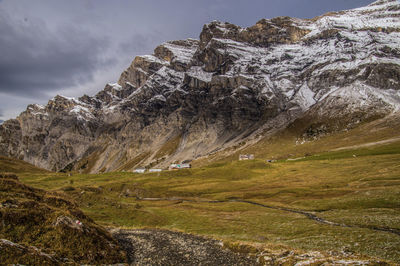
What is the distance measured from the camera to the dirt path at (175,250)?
27.3m

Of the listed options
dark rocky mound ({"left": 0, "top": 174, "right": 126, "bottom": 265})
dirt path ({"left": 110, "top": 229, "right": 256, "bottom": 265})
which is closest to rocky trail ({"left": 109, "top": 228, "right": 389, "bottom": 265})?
dirt path ({"left": 110, "top": 229, "right": 256, "bottom": 265})

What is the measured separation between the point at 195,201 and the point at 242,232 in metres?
46.1

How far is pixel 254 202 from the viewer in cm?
8150

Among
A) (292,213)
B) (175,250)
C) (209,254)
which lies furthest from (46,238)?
(292,213)

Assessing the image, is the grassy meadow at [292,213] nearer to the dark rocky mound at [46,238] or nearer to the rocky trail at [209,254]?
the rocky trail at [209,254]

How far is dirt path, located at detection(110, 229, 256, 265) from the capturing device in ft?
89.5

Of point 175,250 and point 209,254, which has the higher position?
point 175,250

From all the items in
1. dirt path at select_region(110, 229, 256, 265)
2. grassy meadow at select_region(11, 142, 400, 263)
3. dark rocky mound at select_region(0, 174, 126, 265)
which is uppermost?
dark rocky mound at select_region(0, 174, 126, 265)

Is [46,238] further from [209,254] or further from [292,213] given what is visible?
[292,213]

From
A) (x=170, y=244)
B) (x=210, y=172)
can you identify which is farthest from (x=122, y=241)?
(x=210, y=172)

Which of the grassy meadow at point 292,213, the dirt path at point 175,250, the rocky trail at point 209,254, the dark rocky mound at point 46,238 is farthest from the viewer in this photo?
the grassy meadow at point 292,213

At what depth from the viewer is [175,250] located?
31.1m

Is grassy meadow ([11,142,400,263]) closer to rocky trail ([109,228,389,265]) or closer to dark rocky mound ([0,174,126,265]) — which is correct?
rocky trail ([109,228,389,265])

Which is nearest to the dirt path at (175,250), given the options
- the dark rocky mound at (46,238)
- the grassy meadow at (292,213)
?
the dark rocky mound at (46,238)
